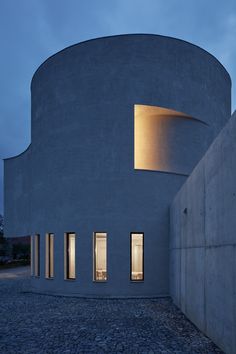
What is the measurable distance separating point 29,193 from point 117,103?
20.2 ft

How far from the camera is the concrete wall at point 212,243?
21.3ft

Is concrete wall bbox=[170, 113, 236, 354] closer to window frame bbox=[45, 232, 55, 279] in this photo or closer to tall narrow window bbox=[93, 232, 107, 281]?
tall narrow window bbox=[93, 232, 107, 281]

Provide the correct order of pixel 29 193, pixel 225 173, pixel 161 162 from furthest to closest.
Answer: pixel 29 193, pixel 161 162, pixel 225 173

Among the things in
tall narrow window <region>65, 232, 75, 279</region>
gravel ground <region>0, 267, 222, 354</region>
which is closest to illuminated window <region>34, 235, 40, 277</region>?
tall narrow window <region>65, 232, 75, 279</region>

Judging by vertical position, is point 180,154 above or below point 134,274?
above

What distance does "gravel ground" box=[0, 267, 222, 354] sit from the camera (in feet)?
24.8

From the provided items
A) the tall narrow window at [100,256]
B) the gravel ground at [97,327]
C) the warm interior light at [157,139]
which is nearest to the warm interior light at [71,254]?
the tall narrow window at [100,256]

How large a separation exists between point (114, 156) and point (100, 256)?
3.71 m

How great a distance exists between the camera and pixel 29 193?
60.0ft

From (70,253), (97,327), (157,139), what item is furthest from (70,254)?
(97,327)

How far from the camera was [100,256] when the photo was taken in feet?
49.7

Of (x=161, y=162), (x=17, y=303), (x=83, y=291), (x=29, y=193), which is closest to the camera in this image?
(x=17, y=303)

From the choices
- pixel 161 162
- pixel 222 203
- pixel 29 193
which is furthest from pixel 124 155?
pixel 222 203

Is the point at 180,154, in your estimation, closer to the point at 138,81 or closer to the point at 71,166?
the point at 138,81
